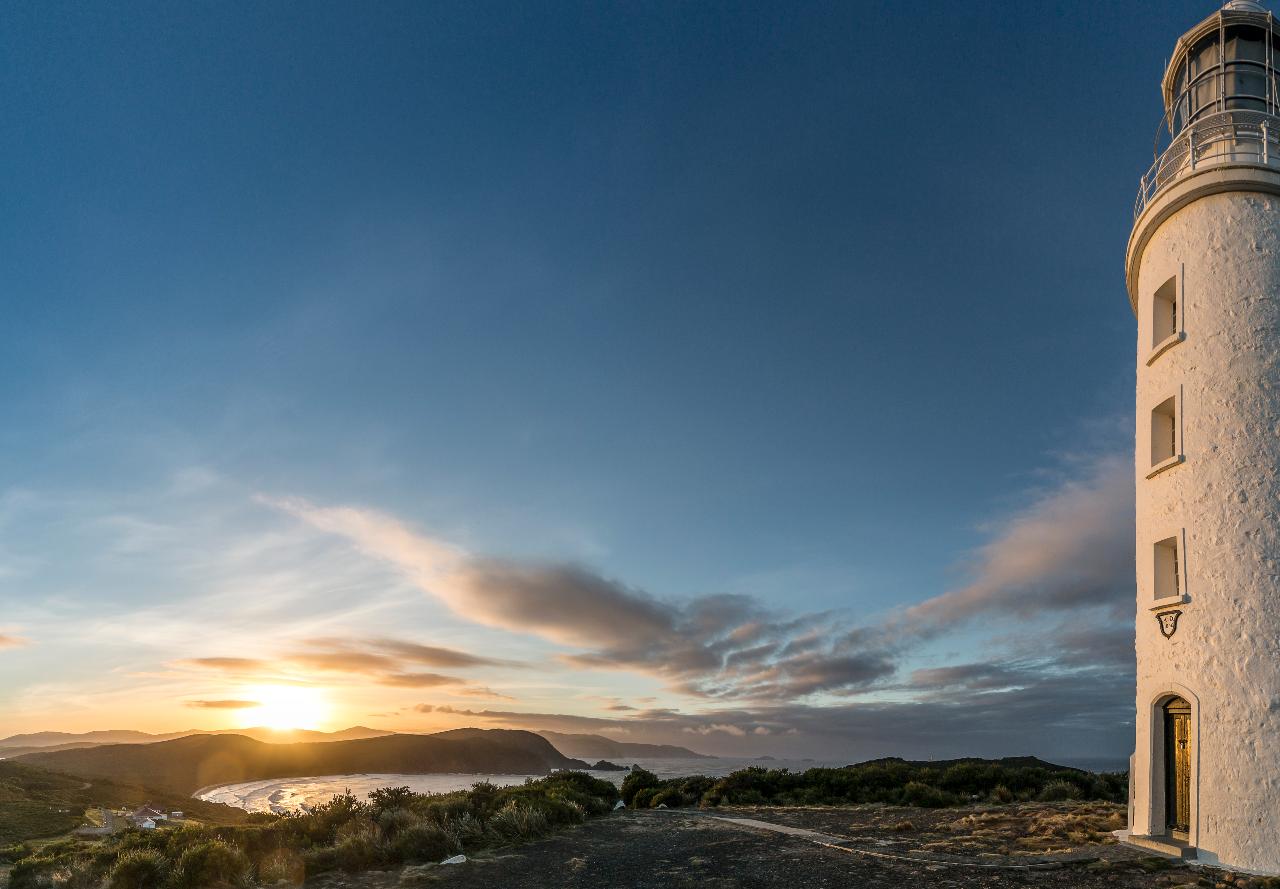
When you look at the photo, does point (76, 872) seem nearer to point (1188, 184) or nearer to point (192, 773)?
point (1188, 184)

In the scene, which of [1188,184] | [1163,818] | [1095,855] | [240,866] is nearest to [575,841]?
[240,866]

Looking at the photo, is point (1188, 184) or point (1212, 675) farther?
point (1188, 184)

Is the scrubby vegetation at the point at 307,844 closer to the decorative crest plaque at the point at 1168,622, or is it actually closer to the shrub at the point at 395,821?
the shrub at the point at 395,821

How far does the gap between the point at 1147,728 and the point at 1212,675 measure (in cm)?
184

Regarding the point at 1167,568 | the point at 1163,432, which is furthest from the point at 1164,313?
the point at 1167,568

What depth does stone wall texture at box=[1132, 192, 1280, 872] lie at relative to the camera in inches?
415

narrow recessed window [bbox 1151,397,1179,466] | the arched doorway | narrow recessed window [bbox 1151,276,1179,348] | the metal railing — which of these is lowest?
the arched doorway

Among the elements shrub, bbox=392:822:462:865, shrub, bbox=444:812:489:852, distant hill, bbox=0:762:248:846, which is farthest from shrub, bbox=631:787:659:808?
distant hill, bbox=0:762:248:846

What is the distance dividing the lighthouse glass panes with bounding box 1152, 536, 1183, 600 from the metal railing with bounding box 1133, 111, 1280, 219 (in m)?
6.94

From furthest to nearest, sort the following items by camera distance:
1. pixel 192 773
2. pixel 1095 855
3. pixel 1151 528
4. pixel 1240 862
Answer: pixel 192 773
pixel 1151 528
pixel 1095 855
pixel 1240 862

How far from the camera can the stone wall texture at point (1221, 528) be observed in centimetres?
1054

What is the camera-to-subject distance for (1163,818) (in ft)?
38.9

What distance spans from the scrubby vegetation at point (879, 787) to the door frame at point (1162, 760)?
8343 millimetres

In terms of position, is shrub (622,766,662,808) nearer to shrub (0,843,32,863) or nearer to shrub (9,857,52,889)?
shrub (0,843,32,863)
